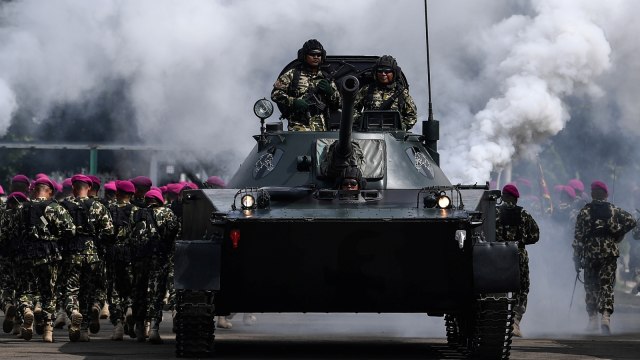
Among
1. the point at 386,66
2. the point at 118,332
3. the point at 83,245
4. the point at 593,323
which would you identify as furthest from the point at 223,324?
the point at 593,323

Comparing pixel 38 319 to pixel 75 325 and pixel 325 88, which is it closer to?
pixel 75 325

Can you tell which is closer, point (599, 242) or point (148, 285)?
point (148, 285)

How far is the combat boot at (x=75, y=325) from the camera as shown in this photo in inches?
848

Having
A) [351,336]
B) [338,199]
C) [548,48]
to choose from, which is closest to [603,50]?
[548,48]

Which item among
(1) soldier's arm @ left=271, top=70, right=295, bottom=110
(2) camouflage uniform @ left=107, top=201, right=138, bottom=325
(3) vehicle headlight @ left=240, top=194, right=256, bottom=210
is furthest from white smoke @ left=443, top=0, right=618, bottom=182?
(3) vehicle headlight @ left=240, top=194, right=256, bottom=210

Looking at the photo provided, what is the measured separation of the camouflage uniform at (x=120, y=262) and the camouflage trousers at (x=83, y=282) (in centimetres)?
18

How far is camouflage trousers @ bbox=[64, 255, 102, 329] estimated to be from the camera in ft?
71.5

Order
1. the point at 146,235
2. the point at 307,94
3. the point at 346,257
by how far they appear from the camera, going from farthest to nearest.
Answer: the point at 307,94 < the point at 146,235 < the point at 346,257

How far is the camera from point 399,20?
43.2 meters

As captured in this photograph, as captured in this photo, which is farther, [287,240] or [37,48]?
[37,48]

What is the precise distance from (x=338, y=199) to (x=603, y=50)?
18.9 meters

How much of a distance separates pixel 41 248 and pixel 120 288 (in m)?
0.95

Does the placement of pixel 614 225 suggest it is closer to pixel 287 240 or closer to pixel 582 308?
pixel 582 308

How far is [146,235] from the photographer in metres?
21.6
